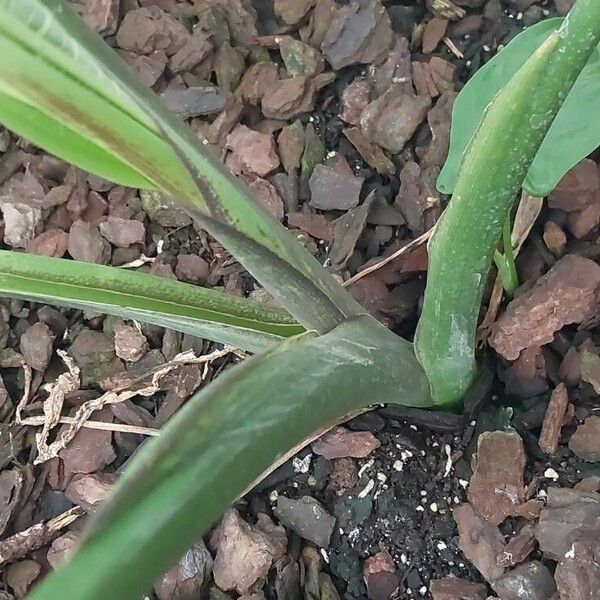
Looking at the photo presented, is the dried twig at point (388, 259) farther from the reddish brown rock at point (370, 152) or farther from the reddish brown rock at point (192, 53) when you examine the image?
the reddish brown rock at point (192, 53)

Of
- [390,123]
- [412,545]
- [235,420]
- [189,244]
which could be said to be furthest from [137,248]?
[235,420]

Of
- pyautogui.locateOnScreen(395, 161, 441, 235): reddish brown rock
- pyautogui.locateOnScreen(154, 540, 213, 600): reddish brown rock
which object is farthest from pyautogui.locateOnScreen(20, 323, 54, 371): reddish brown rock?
pyautogui.locateOnScreen(395, 161, 441, 235): reddish brown rock

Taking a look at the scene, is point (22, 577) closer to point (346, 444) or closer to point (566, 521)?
point (346, 444)

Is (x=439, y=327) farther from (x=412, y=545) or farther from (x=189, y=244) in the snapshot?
(x=189, y=244)

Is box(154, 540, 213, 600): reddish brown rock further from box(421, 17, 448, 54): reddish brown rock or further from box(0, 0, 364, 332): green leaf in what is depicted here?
box(421, 17, 448, 54): reddish brown rock

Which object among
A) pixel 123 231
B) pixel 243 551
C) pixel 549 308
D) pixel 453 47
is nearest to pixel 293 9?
pixel 453 47

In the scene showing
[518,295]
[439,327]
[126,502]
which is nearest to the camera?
[126,502]
